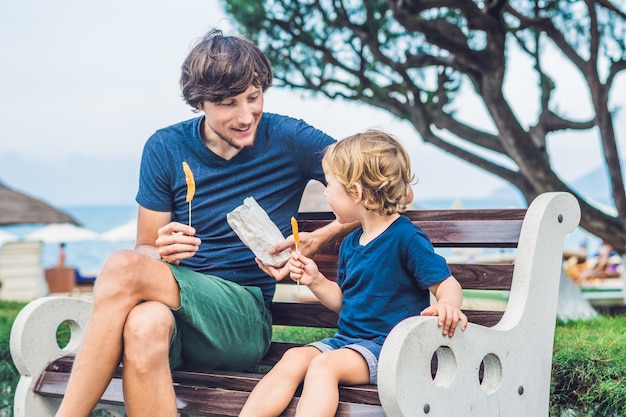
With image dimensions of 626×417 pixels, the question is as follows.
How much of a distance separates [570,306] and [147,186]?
6168mm

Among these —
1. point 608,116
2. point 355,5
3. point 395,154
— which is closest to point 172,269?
point 395,154

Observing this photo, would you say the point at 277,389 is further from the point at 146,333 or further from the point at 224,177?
the point at 224,177

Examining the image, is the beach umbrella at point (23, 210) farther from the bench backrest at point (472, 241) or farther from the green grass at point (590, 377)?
the green grass at point (590, 377)

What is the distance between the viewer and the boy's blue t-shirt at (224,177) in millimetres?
2844

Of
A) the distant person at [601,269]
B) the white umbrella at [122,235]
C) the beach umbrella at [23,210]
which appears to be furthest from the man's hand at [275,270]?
the white umbrella at [122,235]

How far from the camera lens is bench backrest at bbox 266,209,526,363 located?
271 cm

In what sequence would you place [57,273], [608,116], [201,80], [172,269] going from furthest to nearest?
[57,273], [608,116], [201,80], [172,269]

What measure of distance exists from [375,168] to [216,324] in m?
0.67

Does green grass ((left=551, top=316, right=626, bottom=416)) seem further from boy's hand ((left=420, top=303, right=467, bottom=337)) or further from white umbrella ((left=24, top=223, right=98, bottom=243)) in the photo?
white umbrella ((left=24, top=223, right=98, bottom=243))

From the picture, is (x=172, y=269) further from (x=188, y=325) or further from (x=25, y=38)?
(x=25, y=38)

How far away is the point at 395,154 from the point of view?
2.44 metres

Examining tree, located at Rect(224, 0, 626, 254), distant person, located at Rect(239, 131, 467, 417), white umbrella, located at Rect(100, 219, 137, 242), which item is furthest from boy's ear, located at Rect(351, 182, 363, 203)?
white umbrella, located at Rect(100, 219, 137, 242)

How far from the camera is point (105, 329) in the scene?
7.47 ft

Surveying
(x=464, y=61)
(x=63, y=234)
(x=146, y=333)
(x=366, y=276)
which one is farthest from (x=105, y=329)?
(x=63, y=234)
